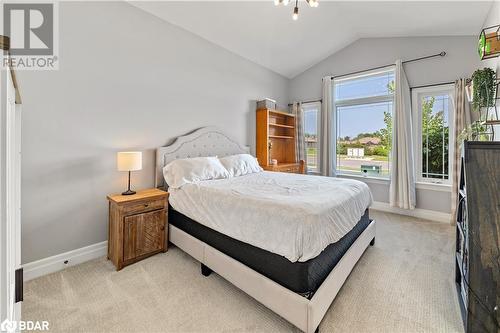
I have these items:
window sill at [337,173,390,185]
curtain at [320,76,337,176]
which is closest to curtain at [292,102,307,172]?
curtain at [320,76,337,176]

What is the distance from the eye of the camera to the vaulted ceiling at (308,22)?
9.30 feet

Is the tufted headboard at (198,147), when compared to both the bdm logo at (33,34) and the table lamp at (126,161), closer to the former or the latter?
the table lamp at (126,161)

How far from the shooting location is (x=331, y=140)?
4.59 metres

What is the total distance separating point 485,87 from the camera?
2115 millimetres

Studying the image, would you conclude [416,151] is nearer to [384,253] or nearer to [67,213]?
[384,253]

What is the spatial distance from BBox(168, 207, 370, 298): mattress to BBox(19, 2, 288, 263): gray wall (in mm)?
1293

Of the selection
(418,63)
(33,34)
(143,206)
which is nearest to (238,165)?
(143,206)

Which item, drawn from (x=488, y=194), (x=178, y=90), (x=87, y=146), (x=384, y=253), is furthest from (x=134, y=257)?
(x=488, y=194)

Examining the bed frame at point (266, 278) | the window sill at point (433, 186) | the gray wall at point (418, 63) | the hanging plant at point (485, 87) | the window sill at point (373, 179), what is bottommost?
the bed frame at point (266, 278)

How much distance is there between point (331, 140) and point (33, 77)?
4.56m

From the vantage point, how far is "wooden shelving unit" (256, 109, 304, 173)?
434cm

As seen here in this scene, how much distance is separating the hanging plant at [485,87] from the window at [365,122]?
1.89 meters

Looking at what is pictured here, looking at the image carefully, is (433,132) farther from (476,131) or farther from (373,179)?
(476,131)

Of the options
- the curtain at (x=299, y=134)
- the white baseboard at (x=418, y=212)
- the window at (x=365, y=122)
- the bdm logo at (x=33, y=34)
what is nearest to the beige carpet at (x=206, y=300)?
Answer: the white baseboard at (x=418, y=212)
